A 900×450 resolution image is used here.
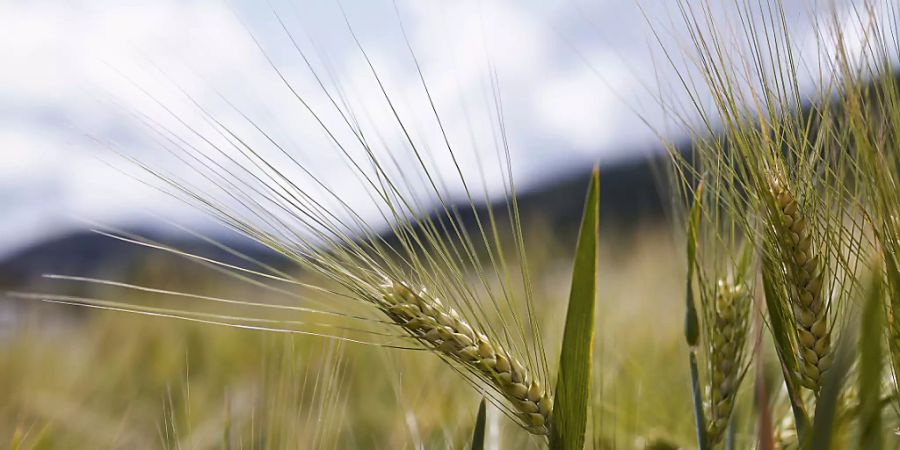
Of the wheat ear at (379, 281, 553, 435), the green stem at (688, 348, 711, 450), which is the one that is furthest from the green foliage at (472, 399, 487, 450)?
the green stem at (688, 348, 711, 450)

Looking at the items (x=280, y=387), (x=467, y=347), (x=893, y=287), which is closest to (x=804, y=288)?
(x=893, y=287)

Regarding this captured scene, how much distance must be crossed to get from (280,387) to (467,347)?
20cm

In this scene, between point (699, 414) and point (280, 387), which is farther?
point (280, 387)

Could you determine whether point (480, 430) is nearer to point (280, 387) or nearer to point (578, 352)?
point (578, 352)

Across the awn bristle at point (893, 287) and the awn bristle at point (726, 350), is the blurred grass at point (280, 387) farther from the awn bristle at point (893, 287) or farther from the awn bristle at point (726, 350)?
the awn bristle at point (893, 287)

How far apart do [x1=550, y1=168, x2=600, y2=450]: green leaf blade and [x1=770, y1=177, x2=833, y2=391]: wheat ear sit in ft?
0.40

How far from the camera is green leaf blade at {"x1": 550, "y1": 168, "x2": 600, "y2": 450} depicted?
1.28ft

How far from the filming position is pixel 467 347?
0.43 m

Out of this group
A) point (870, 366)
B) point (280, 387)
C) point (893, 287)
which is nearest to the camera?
point (870, 366)

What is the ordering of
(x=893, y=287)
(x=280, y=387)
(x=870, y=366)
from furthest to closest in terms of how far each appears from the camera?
(x=280, y=387) < (x=893, y=287) < (x=870, y=366)

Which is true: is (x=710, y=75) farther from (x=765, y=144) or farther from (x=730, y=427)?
(x=730, y=427)

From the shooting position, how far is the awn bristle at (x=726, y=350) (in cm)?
46

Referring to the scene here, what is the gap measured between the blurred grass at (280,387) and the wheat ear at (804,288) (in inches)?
6.1

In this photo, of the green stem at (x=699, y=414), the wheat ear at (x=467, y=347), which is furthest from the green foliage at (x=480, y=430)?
the green stem at (x=699, y=414)
